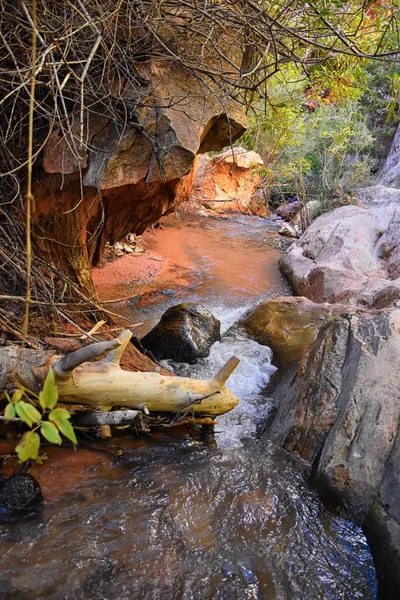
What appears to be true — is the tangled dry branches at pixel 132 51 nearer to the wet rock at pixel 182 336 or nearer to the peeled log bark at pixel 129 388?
the peeled log bark at pixel 129 388

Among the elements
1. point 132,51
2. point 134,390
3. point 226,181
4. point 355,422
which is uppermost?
point 132,51

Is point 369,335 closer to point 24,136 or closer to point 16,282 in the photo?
point 16,282

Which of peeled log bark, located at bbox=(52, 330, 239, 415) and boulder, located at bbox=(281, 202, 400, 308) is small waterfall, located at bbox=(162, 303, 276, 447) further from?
boulder, located at bbox=(281, 202, 400, 308)

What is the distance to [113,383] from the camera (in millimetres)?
3240

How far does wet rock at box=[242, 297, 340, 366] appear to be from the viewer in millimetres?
5281

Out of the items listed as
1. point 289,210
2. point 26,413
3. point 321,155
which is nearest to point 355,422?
point 26,413

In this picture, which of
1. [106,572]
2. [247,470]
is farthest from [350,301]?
[106,572]

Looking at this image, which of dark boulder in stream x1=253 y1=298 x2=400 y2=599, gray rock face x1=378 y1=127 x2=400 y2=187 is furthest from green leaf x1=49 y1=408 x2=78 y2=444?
gray rock face x1=378 y1=127 x2=400 y2=187

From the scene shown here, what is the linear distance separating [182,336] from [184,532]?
8.60 ft

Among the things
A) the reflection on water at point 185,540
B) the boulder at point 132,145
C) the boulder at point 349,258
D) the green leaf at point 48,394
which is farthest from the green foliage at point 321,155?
the green leaf at point 48,394

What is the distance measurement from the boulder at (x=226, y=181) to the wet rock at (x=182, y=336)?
26.7ft

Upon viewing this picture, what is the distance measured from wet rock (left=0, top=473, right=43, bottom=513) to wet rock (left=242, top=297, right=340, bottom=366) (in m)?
2.97

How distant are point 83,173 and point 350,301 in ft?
13.2

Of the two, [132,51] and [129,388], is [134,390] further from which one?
[132,51]
